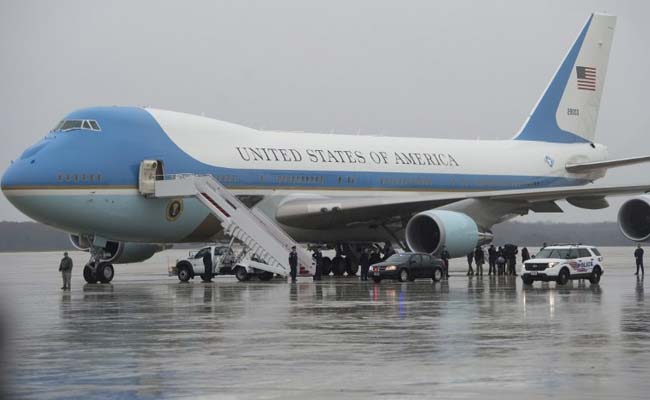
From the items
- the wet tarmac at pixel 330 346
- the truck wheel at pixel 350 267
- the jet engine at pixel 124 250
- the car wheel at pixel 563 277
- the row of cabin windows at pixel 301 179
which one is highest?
the row of cabin windows at pixel 301 179

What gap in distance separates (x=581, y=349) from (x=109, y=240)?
23492 mm

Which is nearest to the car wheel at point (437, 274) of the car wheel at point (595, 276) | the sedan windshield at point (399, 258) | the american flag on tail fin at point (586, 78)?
the sedan windshield at point (399, 258)

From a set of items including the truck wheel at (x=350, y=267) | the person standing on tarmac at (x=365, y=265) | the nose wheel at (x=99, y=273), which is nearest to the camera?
the nose wheel at (x=99, y=273)

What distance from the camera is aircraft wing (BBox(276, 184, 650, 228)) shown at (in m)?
39.7

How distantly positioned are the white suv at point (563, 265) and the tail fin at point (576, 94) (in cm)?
1497

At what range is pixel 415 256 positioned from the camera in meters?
36.9

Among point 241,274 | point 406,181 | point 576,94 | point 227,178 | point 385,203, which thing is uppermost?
point 576,94

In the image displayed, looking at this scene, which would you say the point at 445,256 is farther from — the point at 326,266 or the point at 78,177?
the point at 78,177

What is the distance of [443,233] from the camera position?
3800 centimetres

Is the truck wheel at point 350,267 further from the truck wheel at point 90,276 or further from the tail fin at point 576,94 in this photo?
the truck wheel at point 90,276

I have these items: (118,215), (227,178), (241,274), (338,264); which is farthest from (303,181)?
(118,215)

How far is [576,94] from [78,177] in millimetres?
24482

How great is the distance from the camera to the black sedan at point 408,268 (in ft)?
119

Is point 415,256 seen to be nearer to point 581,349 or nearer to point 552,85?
point 552,85
